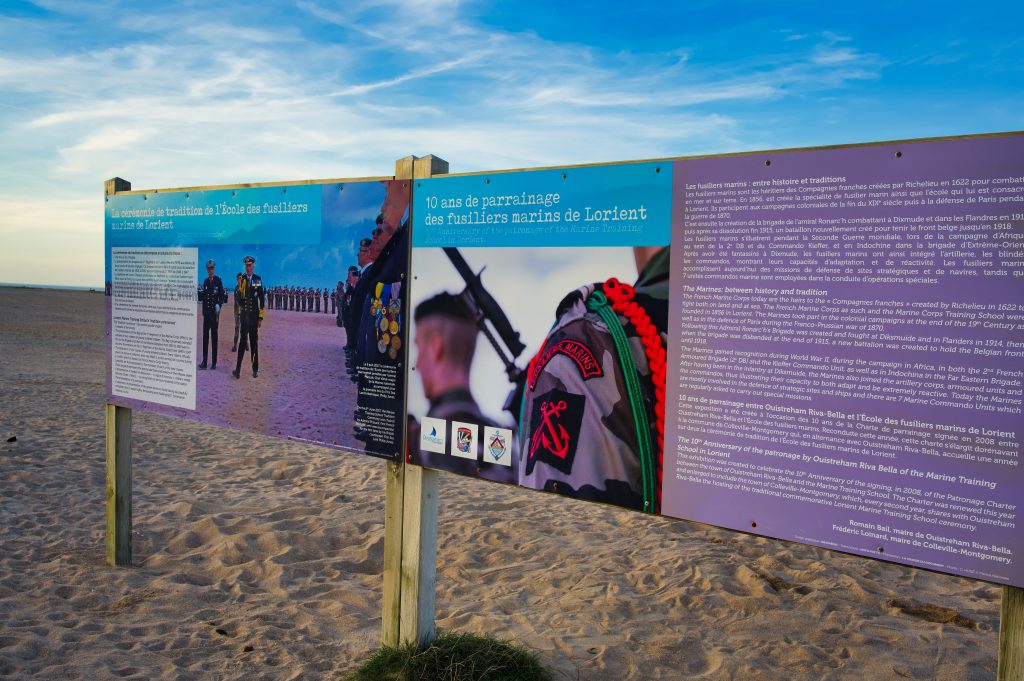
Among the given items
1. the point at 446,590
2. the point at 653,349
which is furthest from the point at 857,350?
the point at 446,590

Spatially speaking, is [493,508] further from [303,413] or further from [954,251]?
[954,251]

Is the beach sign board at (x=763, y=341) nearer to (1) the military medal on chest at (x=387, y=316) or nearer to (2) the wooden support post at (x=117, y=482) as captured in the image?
(1) the military medal on chest at (x=387, y=316)

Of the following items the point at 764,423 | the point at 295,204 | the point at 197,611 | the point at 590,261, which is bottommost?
the point at 197,611

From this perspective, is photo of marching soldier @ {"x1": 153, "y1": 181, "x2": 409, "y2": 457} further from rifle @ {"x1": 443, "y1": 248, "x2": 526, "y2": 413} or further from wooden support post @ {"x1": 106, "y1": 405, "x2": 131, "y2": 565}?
wooden support post @ {"x1": 106, "y1": 405, "x2": 131, "y2": 565}

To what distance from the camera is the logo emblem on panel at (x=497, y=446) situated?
3.40 meters

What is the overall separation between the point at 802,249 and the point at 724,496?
3.18 ft

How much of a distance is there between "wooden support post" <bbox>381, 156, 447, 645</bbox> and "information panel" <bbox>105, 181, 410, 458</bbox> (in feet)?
0.47

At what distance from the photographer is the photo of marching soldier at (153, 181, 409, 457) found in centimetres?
385

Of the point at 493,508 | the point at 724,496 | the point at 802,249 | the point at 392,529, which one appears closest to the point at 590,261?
the point at 802,249

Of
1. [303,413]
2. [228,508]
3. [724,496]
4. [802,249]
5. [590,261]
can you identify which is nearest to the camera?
[802,249]

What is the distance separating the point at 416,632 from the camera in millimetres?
3840

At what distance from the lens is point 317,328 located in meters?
4.18

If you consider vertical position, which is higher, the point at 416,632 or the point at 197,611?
the point at 416,632

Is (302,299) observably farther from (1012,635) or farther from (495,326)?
(1012,635)
